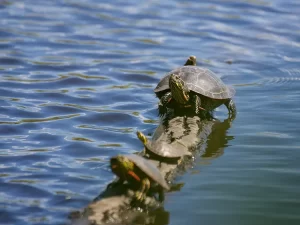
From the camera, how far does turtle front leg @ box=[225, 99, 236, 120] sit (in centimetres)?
804

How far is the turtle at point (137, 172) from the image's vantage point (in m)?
4.96

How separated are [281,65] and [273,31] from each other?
2300 mm

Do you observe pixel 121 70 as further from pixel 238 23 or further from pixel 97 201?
pixel 97 201

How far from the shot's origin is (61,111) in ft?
27.6

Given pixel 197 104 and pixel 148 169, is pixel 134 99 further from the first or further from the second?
pixel 148 169

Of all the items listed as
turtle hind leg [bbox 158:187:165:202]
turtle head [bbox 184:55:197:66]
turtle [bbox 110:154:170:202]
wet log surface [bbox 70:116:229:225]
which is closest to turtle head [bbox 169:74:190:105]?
wet log surface [bbox 70:116:229:225]

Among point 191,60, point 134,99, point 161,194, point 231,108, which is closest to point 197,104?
point 231,108

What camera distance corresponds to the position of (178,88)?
7246 millimetres

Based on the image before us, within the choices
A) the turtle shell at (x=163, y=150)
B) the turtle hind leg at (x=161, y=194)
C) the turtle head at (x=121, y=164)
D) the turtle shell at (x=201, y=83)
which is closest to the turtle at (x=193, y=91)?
the turtle shell at (x=201, y=83)

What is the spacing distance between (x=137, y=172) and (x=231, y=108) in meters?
3.24

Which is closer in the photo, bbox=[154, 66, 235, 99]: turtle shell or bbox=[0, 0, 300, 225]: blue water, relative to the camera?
bbox=[0, 0, 300, 225]: blue water

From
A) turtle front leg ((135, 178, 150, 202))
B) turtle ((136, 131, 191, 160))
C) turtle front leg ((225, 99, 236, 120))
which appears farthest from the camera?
turtle front leg ((225, 99, 236, 120))

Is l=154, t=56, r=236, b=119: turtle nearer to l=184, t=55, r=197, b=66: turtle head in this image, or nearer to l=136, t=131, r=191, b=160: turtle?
l=184, t=55, r=197, b=66: turtle head

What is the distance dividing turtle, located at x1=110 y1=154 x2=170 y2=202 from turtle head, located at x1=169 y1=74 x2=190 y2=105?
7.29ft
